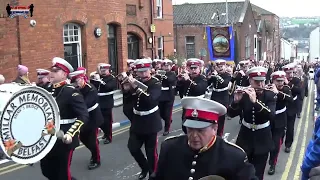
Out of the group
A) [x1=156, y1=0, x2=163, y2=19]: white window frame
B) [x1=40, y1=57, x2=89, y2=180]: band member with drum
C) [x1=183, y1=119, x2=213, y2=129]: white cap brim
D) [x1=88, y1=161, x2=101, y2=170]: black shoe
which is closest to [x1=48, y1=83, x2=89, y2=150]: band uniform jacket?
[x1=40, y1=57, x2=89, y2=180]: band member with drum

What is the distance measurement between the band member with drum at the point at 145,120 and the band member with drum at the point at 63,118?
152 cm

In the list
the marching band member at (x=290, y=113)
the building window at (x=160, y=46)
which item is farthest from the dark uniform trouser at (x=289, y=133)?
the building window at (x=160, y=46)

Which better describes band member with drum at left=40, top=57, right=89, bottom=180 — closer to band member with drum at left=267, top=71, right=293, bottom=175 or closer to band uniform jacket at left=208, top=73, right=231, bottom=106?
band member with drum at left=267, top=71, right=293, bottom=175

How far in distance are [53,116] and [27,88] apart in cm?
58

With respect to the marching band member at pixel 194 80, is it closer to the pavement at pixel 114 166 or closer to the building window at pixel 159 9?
the pavement at pixel 114 166

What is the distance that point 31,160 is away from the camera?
5.32 meters

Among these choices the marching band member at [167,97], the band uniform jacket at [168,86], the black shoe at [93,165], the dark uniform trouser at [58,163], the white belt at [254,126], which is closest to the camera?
the dark uniform trouser at [58,163]

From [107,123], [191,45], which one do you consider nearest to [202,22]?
[191,45]

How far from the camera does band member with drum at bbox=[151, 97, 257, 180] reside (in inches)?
140

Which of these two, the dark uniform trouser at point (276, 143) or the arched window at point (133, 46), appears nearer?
the dark uniform trouser at point (276, 143)

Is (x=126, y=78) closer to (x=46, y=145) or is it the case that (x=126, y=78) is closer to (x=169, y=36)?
(x=46, y=145)

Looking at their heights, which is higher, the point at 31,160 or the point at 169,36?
the point at 169,36

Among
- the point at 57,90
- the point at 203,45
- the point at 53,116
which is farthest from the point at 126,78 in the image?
the point at 203,45

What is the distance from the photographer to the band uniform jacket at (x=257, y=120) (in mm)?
6633
